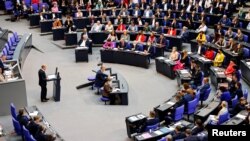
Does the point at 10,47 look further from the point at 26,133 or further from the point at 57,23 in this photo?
the point at 26,133

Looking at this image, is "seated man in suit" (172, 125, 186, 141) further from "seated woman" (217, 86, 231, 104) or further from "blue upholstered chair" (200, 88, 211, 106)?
"blue upholstered chair" (200, 88, 211, 106)

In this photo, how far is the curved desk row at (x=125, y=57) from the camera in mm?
20953

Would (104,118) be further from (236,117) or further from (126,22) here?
(126,22)

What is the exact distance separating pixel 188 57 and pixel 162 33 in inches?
170

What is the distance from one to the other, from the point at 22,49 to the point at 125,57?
516cm

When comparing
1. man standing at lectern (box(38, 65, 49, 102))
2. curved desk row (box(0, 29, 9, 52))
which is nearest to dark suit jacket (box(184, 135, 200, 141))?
man standing at lectern (box(38, 65, 49, 102))

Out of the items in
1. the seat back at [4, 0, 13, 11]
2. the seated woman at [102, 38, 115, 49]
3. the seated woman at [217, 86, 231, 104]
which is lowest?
the seated woman at [217, 86, 231, 104]

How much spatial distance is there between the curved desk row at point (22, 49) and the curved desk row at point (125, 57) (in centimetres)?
403

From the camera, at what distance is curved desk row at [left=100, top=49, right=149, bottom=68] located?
68.7 ft

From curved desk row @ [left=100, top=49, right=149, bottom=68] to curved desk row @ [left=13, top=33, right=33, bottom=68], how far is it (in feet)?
13.2

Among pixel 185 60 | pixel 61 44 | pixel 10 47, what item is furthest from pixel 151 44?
pixel 10 47

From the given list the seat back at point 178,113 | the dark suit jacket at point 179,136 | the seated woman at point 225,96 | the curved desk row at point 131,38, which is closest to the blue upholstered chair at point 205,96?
the seated woman at point 225,96

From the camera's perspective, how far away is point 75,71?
20625 millimetres

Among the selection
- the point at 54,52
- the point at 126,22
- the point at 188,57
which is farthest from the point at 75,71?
the point at 126,22
